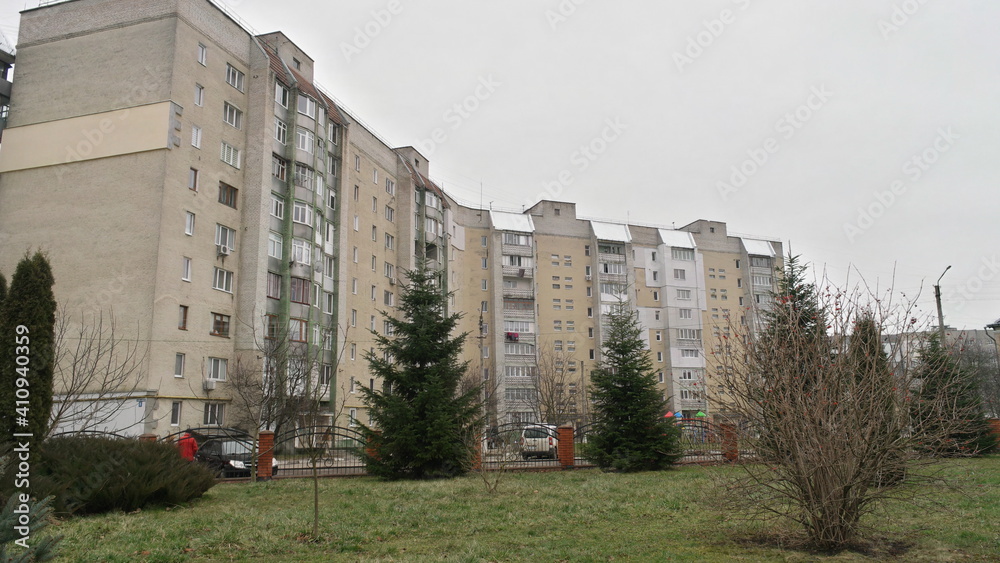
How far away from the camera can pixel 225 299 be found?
3706cm

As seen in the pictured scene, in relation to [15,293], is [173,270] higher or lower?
higher

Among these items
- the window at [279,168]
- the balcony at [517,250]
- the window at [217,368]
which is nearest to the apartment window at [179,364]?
the window at [217,368]

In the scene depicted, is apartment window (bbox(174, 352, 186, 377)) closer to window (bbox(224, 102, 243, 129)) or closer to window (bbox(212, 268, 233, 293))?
window (bbox(212, 268, 233, 293))

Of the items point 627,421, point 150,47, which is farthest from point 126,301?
point 627,421

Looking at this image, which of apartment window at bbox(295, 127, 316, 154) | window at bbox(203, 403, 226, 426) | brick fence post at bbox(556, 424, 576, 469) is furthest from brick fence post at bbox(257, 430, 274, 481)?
apartment window at bbox(295, 127, 316, 154)

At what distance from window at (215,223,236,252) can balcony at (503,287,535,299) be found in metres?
35.2

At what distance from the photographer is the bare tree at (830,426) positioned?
895 cm

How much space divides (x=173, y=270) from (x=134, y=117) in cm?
811

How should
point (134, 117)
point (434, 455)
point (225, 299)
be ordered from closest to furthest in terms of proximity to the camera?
point (434, 455), point (134, 117), point (225, 299)

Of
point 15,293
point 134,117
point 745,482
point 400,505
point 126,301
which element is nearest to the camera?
point 745,482

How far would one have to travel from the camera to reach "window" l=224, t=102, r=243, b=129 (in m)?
38.5

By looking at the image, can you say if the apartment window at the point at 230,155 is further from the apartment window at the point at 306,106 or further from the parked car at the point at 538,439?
the parked car at the point at 538,439

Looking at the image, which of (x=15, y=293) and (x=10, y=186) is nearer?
(x=15, y=293)

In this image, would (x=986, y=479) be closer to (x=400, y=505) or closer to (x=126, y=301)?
(x=400, y=505)
